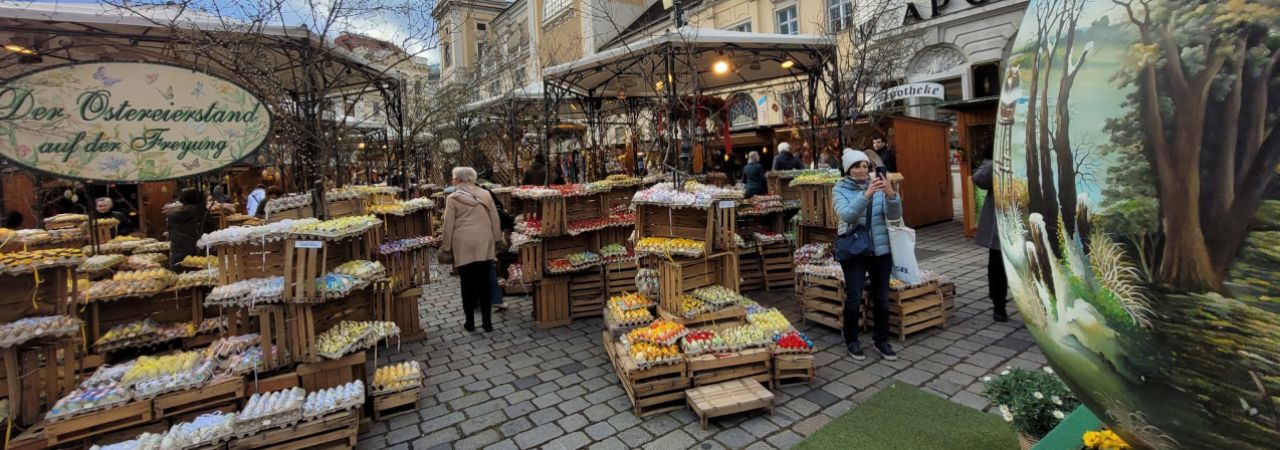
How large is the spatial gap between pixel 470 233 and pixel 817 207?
4188 millimetres

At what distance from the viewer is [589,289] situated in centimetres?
664

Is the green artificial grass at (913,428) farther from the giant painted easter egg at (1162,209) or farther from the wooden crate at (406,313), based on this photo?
the wooden crate at (406,313)

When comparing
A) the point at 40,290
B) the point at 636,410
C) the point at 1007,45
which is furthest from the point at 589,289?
the point at 1007,45

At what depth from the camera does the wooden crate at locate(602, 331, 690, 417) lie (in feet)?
12.9

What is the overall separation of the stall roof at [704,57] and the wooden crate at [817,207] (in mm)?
2131

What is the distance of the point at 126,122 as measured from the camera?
3.70 meters

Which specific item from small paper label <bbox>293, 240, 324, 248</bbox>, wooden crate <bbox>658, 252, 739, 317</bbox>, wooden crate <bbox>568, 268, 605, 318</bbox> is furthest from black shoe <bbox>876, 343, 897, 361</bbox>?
small paper label <bbox>293, 240, 324, 248</bbox>

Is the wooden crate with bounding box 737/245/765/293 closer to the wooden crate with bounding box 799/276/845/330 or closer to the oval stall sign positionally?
the wooden crate with bounding box 799/276/845/330

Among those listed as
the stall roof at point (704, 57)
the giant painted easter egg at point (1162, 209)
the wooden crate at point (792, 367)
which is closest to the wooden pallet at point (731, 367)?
the wooden crate at point (792, 367)

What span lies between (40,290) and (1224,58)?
5646 mm

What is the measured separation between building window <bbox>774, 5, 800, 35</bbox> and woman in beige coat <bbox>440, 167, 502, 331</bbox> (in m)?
16.7

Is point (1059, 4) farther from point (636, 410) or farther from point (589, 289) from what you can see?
point (589, 289)

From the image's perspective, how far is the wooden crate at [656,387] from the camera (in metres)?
3.94

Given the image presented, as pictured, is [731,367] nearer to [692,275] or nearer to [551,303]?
[692,275]
